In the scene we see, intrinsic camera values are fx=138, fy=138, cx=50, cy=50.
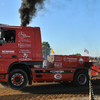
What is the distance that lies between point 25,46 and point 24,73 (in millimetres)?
1364

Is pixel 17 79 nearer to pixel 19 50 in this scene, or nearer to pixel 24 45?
pixel 19 50

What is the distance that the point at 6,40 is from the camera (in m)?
7.00

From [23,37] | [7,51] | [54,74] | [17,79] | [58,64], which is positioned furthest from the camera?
[58,64]

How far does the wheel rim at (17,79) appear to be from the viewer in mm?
6785

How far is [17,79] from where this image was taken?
6.85 metres

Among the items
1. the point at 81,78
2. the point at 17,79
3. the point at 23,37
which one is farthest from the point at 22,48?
the point at 81,78

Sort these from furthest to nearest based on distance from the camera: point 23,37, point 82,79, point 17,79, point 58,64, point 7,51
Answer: point 82,79 → point 58,64 → point 23,37 → point 17,79 → point 7,51

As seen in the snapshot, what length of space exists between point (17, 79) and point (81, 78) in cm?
370

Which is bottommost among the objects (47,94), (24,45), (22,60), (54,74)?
(47,94)

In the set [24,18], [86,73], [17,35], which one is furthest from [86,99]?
[24,18]

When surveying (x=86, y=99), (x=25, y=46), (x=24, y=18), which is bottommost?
(x=86, y=99)

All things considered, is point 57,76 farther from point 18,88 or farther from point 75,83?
point 18,88

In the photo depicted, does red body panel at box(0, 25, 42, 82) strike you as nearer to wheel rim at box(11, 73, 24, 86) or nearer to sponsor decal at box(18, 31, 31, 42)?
sponsor decal at box(18, 31, 31, 42)

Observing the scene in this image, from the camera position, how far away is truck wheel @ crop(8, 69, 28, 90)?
22.2 ft
